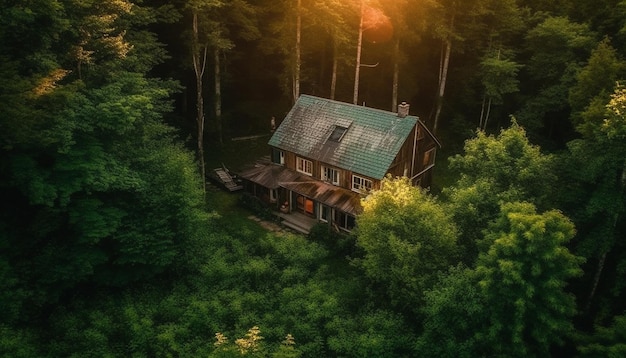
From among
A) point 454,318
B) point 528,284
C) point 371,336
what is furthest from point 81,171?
point 528,284

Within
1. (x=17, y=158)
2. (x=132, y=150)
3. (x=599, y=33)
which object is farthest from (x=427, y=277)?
(x=599, y=33)

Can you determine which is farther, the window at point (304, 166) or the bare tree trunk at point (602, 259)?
the window at point (304, 166)

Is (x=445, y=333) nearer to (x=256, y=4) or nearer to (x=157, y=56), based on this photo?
(x=157, y=56)

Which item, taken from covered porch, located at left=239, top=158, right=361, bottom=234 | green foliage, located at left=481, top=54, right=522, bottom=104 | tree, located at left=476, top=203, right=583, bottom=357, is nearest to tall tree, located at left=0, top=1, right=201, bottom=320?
covered porch, located at left=239, top=158, right=361, bottom=234

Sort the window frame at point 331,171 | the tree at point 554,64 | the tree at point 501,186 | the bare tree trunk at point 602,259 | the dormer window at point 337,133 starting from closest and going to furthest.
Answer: the bare tree trunk at point 602,259, the tree at point 501,186, the window frame at point 331,171, the dormer window at point 337,133, the tree at point 554,64

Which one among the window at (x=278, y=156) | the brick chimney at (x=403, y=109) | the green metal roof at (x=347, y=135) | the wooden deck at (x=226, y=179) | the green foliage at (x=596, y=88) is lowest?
the wooden deck at (x=226, y=179)

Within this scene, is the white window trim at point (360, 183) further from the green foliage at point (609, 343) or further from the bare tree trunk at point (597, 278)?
the green foliage at point (609, 343)

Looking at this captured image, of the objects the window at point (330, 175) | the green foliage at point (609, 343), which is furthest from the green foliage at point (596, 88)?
the window at point (330, 175)

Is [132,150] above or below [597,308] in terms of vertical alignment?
above

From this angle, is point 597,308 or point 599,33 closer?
point 597,308
